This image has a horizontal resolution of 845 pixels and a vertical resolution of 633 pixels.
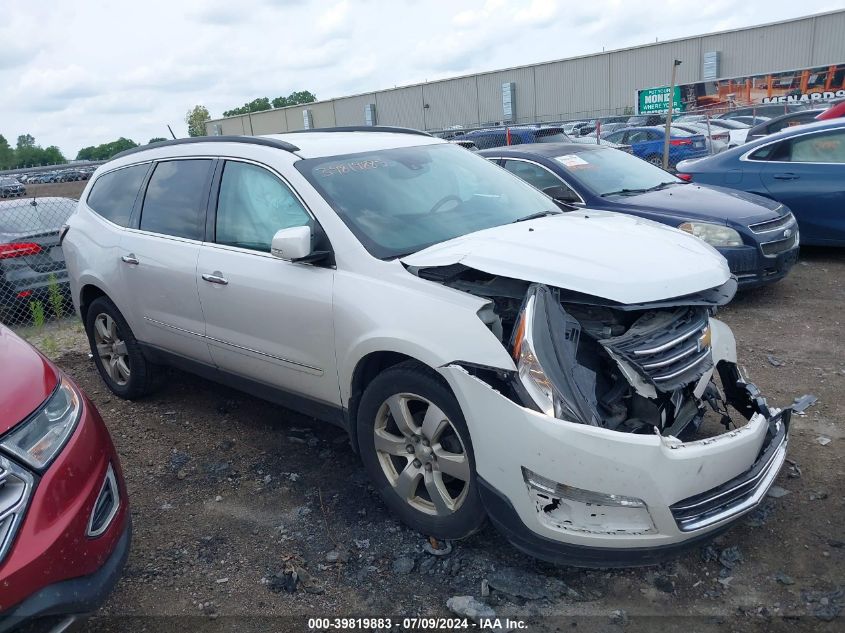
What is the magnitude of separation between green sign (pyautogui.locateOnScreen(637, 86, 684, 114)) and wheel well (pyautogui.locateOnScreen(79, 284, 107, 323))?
32475 millimetres

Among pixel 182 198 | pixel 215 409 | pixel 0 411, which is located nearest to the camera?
pixel 0 411

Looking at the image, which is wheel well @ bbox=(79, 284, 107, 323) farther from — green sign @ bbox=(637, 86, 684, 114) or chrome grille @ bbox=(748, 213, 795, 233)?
green sign @ bbox=(637, 86, 684, 114)

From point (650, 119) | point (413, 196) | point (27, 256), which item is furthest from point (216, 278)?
point (650, 119)

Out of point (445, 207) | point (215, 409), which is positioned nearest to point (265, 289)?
point (445, 207)

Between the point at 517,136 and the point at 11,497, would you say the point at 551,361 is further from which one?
the point at 517,136

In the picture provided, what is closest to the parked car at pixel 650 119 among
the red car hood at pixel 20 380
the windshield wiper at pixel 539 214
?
the windshield wiper at pixel 539 214

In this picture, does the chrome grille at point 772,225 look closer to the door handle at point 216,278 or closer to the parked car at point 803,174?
the parked car at point 803,174

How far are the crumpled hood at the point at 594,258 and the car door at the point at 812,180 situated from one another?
16.3ft

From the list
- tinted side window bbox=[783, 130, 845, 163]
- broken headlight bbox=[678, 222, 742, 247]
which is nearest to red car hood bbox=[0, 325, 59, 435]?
broken headlight bbox=[678, 222, 742, 247]

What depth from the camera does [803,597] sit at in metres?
2.72

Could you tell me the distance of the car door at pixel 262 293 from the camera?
11.5 ft

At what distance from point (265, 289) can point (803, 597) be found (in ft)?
9.04

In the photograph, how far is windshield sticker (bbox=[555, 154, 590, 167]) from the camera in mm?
7164

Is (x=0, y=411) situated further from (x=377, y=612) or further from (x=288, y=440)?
Result: (x=288, y=440)
